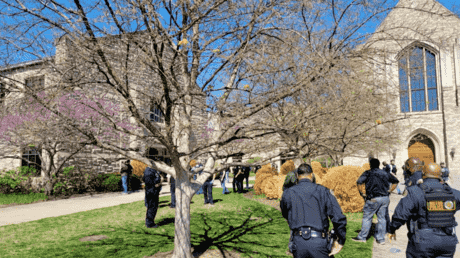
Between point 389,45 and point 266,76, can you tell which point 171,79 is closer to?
point 266,76

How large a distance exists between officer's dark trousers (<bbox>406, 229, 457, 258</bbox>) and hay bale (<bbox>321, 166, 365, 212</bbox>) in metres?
5.87

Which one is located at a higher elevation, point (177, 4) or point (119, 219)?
point (177, 4)

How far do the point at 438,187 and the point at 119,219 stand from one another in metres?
7.67

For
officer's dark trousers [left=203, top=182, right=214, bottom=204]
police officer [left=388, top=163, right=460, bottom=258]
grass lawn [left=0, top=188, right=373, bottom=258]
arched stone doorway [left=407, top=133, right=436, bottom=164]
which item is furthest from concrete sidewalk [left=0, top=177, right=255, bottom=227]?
arched stone doorway [left=407, top=133, right=436, bottom=164]

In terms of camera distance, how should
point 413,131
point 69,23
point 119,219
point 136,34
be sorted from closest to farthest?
1. point 69,23
2. point 136,34
3. point 119,219
4. point 413,131

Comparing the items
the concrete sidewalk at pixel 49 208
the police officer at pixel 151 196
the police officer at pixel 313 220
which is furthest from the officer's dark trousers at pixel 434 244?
the concrete sidewalk at pixel 49 208

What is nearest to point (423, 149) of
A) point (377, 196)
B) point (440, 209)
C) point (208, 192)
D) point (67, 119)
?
point (208, 192)

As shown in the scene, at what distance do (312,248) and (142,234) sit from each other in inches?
184

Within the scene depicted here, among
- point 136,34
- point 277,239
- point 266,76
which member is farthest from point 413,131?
point 136,34

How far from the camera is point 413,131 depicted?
2572 cm

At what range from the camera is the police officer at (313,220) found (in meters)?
2.94

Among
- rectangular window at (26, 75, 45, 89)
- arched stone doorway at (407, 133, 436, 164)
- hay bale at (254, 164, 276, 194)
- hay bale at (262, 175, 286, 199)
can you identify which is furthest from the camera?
arched stone doorway at (407, 133, 436, 164)

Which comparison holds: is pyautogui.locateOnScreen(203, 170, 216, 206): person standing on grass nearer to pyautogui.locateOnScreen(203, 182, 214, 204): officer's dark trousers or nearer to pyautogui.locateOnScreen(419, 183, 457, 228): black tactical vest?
pyautogui.locateOnScreen(203, 182, 214, 204): officer's dark trousers

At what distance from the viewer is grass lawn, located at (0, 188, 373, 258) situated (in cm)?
529
